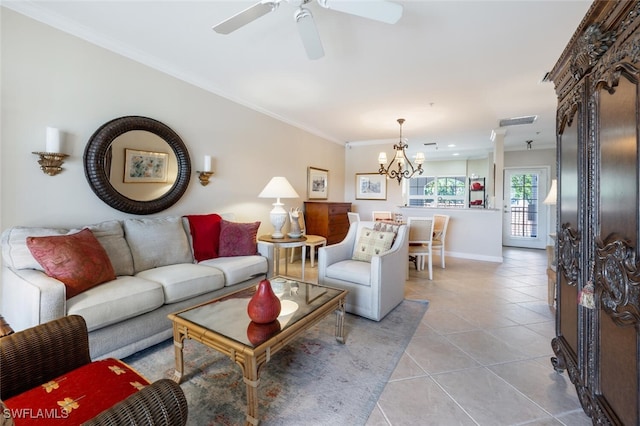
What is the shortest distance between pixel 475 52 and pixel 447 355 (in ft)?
8.42

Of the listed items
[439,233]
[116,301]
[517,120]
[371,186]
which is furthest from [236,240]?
[517,120]

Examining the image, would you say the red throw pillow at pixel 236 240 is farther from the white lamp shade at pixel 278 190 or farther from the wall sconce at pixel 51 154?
the wall sconce at pixel 51 154

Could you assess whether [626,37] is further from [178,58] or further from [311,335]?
[178,58]

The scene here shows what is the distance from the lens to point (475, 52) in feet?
8.19

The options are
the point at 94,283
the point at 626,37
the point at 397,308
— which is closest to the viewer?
the point at 626,37

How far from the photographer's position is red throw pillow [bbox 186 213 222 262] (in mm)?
2904

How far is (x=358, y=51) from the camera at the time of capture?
2514 millimetres

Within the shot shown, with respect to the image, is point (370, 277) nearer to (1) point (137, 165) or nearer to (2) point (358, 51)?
(2) point (358, 51)

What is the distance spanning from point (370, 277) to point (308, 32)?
1.99m

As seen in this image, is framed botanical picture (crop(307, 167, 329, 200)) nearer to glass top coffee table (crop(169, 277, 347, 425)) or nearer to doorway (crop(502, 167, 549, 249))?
glass top coffee table (crop(169, 277, 347, 425))

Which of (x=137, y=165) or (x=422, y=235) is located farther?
(x=422, y=235)

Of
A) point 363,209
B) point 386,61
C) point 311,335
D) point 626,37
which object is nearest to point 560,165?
point 626,37

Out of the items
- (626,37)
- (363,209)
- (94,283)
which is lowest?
(94,283)

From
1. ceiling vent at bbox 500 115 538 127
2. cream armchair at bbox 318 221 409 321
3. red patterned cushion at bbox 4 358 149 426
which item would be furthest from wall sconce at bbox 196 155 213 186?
ceiling vent at bbox 500 115 538 127
